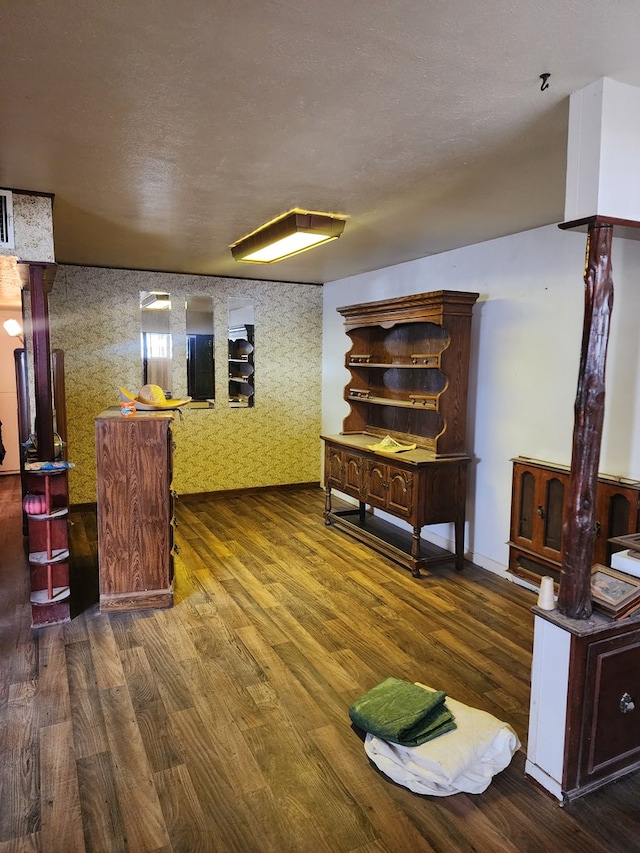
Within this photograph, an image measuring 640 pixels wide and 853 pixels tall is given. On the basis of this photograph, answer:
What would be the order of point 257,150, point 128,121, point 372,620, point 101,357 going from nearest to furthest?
point 128,121 → point 257,150 → point 372,620 → point 101,357

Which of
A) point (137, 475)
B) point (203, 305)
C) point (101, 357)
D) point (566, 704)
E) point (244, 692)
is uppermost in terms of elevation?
point (203, 305)

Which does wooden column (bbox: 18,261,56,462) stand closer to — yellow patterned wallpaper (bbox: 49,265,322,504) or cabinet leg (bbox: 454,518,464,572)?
yellow patterned wallpaper (bbox: 49,265,322,504)

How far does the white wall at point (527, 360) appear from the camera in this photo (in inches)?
128

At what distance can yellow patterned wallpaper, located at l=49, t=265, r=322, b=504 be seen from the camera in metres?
5.84

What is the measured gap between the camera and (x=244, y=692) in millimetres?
2787

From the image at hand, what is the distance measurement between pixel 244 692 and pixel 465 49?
2762 mm

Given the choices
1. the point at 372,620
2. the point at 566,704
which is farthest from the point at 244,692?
the point at 566,704

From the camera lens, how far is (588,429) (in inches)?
81.0

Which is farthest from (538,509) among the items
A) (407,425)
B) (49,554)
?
(49,554)

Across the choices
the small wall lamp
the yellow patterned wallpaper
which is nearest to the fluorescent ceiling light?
the yellow patterned wallpaper

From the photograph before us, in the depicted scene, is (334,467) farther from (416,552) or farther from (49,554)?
(49,554)

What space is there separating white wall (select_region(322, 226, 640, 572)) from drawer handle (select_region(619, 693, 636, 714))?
141 centimetres

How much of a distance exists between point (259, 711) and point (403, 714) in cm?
68

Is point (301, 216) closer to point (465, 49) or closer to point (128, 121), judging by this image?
point (128, 121)
